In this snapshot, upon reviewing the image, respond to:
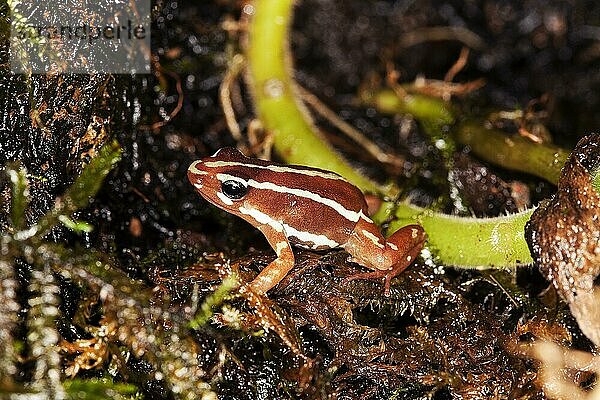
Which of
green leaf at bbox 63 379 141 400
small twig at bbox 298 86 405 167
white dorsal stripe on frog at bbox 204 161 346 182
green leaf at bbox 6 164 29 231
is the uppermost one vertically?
green leaf at bbox 6 164 29 231

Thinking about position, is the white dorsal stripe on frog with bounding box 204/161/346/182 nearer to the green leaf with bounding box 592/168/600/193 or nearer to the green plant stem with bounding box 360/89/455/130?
the green leaf with bounding box 592/168/600/193

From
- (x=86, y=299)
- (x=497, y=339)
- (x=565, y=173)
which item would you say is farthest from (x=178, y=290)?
(x=565, y=173)

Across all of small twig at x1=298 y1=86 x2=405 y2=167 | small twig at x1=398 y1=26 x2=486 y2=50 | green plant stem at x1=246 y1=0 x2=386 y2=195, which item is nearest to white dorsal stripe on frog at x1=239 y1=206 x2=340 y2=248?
green plant stem at x1=246 y1=0 x2=386 y2=195

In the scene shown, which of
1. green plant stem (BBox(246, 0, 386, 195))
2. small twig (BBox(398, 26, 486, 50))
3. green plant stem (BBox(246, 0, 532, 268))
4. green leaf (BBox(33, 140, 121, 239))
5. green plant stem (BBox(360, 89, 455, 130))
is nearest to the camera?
green leaf (BBox(33, 140, 121, 239))

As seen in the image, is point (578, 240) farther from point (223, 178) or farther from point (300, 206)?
point (223, 178)

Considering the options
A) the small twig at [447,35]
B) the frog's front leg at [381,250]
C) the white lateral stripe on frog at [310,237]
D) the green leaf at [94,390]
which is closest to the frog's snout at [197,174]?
the white lateral stripe on frog at [310,237]

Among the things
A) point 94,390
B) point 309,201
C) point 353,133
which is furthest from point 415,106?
point 94,390
